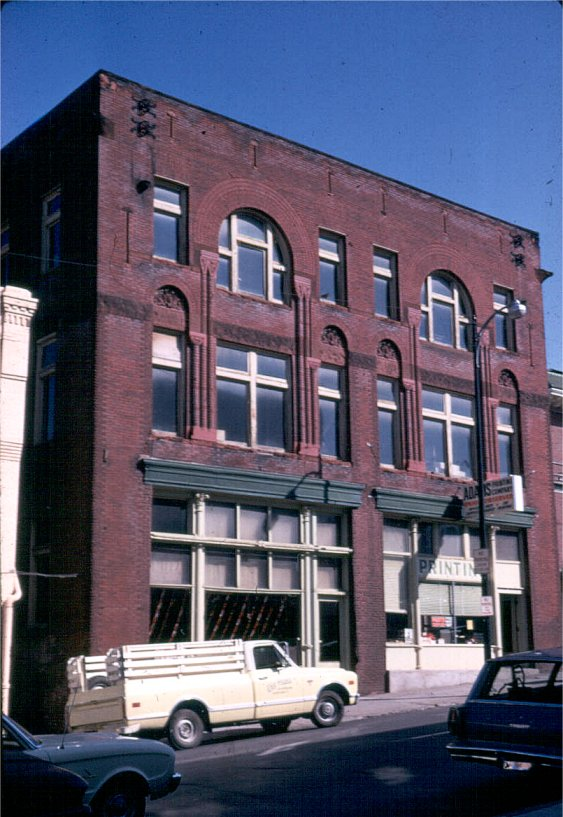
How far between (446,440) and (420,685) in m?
7.19

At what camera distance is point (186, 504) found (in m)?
23.6

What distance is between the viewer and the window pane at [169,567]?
2262 cm

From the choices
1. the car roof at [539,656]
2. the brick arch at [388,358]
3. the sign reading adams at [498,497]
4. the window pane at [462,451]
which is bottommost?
the car roof at [539,656]

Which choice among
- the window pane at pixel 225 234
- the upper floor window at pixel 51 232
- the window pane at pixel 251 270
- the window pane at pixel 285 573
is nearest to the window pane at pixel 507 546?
the window pane at pixel 285 573

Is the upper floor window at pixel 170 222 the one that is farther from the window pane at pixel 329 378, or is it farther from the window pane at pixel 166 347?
the window pane at pixel 329 378

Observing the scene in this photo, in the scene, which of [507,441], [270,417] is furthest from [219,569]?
[507,441]

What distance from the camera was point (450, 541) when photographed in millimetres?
28953

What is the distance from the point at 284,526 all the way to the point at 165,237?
7845 millimetres

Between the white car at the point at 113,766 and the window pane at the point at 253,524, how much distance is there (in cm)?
1402

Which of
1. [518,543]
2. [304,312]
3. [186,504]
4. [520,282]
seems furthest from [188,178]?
[518,543]

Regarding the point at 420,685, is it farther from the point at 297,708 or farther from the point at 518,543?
the point at 297,708

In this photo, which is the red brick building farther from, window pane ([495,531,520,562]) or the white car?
the white car

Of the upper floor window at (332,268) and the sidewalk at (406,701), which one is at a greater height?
the upper floor window at (332,268)

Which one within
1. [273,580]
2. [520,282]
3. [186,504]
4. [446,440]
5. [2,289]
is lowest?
[273,580]
